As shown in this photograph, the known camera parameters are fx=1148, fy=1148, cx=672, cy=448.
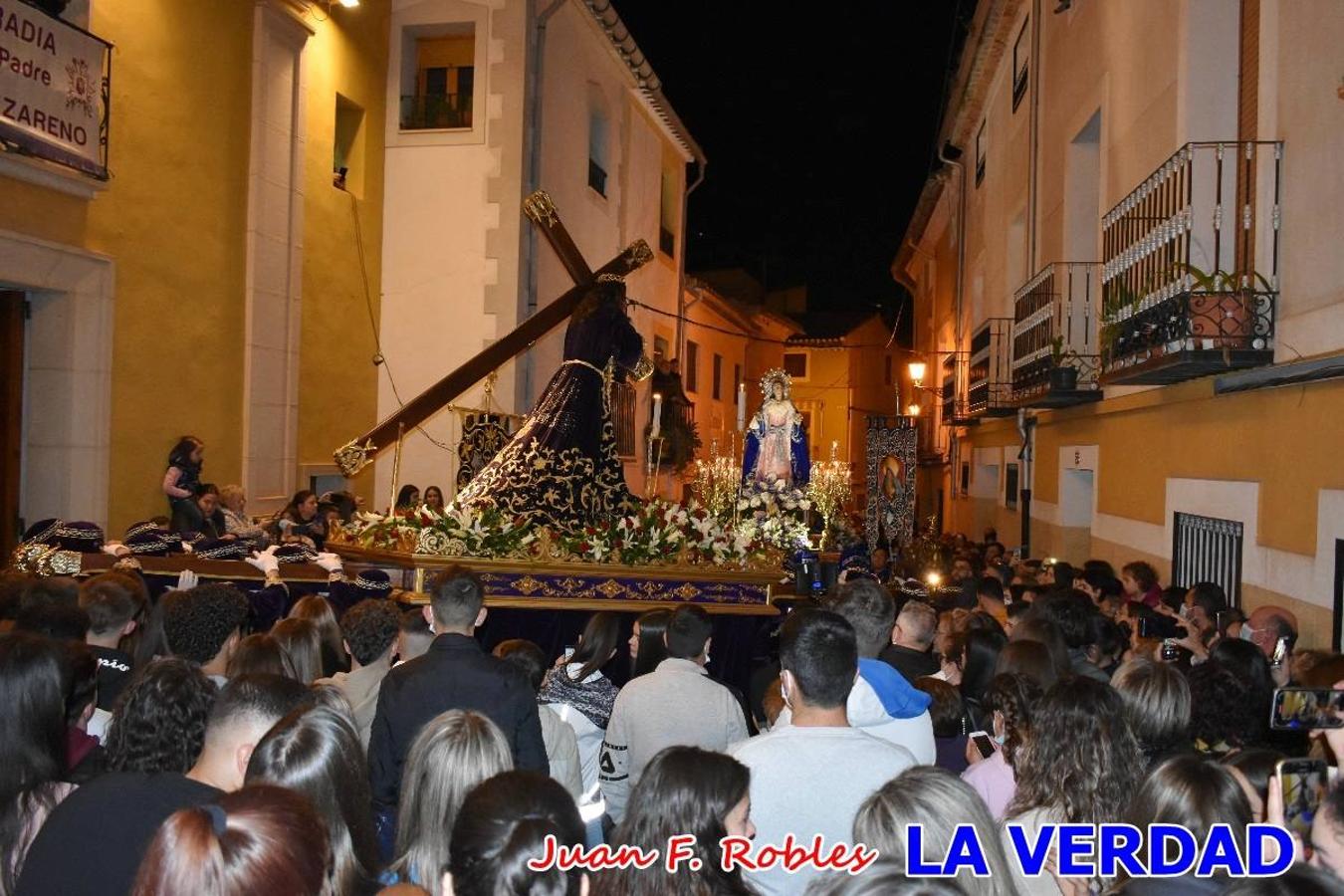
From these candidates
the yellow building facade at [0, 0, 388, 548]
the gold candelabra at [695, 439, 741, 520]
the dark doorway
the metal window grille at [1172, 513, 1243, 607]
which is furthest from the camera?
the gold candelabra at [695, 439, 741, 520]

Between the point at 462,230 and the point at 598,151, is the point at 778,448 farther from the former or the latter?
the point at 598,151

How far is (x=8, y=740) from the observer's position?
127 inches

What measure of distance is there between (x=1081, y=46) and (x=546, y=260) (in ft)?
26.0

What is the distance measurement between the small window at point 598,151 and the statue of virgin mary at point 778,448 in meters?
7.63

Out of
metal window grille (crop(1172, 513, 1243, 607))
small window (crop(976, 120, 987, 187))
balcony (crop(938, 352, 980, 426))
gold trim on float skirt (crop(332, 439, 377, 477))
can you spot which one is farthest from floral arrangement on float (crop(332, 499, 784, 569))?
small window (crop(976, 120, 987, 187))

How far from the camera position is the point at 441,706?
4242mm

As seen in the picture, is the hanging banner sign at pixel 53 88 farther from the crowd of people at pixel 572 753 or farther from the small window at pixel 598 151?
the small window at pixel 598 151

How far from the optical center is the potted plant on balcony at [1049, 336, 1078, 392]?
12125 millimetres

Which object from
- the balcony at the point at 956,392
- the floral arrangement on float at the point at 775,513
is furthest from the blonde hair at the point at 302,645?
the balcony at the point at 956,392

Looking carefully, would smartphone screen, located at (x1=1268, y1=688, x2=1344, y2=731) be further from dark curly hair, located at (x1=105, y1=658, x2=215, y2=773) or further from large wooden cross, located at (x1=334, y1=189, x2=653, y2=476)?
large wooden cross, located at (x1=334, y1=189, x2=653, y2=476)

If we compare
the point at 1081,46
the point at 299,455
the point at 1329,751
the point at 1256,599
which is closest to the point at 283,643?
the point at 1329,751

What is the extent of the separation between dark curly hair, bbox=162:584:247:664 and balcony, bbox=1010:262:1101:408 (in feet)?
31.4

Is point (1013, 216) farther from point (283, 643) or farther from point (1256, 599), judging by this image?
point (283, 643)

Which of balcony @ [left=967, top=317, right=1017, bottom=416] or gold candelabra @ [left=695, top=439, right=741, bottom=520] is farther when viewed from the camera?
balcony @ [left=967, top=317, right=1017, bottom=416]
